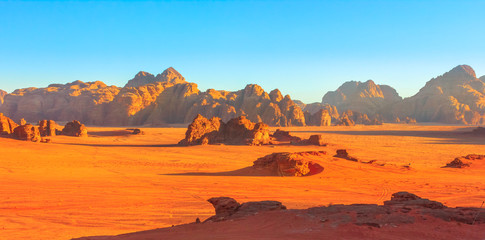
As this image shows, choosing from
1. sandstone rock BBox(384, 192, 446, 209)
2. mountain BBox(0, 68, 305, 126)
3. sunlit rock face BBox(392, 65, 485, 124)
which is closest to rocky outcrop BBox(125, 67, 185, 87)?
mountain BBox(0, 68, 305, 126)

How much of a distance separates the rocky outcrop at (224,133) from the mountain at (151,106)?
3573 centimetres

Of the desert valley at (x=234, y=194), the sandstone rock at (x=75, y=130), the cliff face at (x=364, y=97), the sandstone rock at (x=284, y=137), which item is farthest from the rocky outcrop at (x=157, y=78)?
the desert valley at (x=234, y=194)

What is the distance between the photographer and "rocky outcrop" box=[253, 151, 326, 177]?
12750 millimetres

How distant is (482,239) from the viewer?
3.97m

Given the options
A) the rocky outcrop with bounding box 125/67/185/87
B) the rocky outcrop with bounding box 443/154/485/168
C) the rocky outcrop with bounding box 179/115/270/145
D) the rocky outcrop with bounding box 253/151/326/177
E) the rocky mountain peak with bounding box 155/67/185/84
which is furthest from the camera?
the rocky mountain peak with bounding box 155/67/185/84

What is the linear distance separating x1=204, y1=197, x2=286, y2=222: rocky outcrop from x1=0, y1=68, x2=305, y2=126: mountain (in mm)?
59528

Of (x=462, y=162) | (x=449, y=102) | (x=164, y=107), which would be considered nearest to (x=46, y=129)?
(x=462, y=162)

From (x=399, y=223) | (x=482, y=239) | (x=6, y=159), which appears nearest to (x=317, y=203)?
(x=399, y=223)

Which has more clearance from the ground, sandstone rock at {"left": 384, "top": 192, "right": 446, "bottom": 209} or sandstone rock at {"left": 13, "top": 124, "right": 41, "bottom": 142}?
sandstone rock at {"left": 13, "top": 124, "right": 41, "bottom": 142}

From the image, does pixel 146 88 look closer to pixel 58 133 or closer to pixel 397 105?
pixel 58 133

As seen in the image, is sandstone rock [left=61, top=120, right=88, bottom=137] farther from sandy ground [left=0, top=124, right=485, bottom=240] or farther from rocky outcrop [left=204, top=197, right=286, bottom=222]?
rocky outcrop [left=204, top=197, right=286, bottom=222]

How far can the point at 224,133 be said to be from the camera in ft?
96.9

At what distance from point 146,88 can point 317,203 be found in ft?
227

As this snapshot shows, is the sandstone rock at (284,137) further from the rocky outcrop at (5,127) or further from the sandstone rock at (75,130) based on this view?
the rocky outcrop at (5,127)
